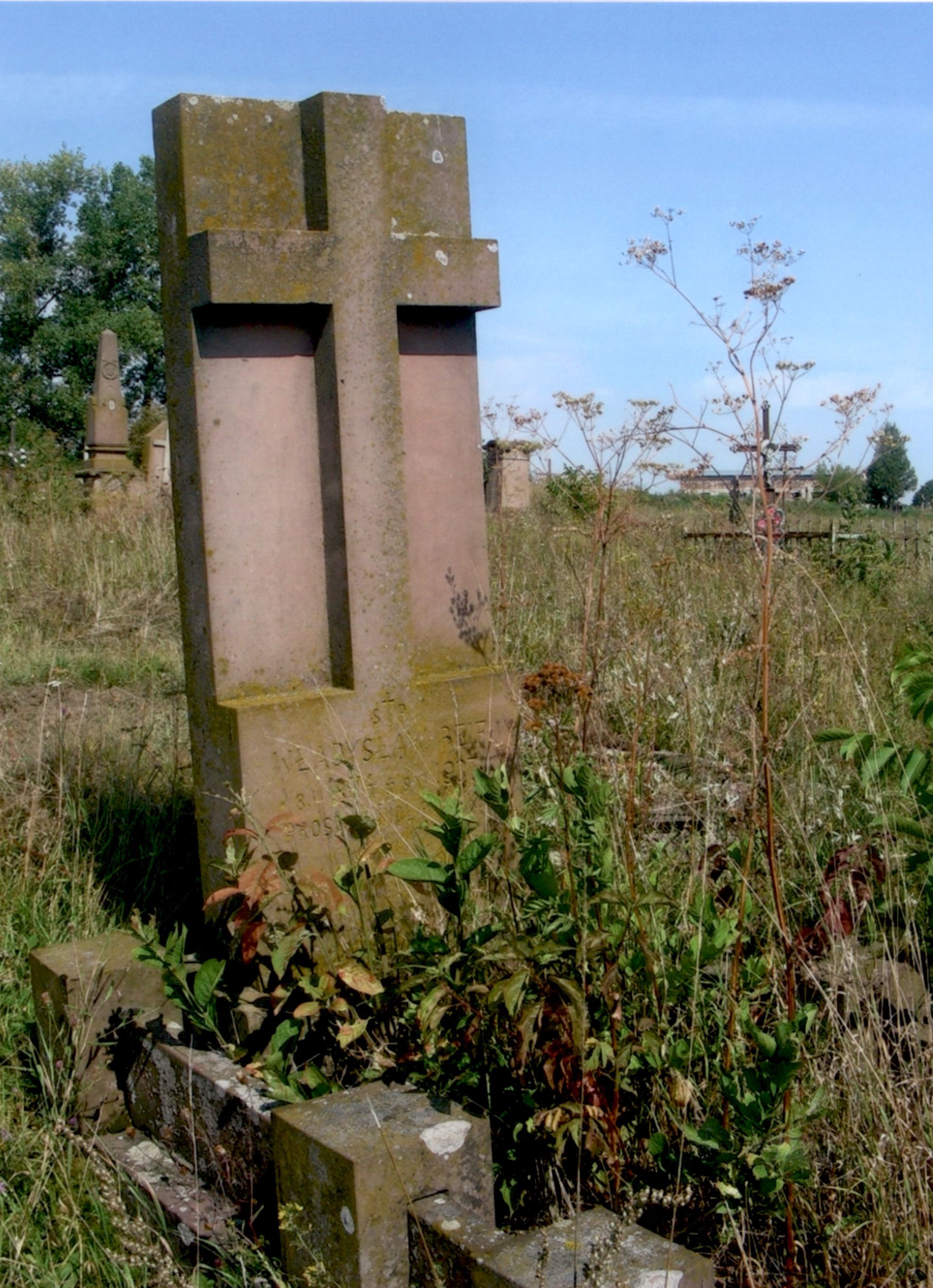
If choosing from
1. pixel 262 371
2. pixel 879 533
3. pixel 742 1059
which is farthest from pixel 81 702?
pixel 879 533

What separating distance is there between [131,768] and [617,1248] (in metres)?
3.02

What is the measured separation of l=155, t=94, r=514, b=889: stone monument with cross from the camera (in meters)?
2.81

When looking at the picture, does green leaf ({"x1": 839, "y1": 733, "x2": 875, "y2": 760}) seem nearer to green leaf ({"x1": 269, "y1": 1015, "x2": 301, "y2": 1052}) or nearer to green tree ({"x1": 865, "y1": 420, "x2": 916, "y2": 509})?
green leaf ({"x1": 269, "y1": 1015, "x2": 301, "y2": 1052})

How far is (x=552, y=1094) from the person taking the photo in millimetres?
2150

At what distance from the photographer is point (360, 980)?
2393 mm

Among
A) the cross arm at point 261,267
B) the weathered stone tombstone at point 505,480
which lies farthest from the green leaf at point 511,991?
the weathered stone tombstone at point 505,480

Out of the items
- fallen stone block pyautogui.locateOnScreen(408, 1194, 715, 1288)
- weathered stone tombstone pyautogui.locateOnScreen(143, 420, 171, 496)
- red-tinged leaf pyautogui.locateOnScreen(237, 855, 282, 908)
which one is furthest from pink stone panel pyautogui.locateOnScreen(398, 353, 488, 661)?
weathered stone tombstone pyautogui.locateOnScreen(143, 420, 171, 496)

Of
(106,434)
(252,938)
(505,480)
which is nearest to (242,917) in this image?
(252,938)

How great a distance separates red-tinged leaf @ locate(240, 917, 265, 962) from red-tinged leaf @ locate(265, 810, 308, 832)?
192mm

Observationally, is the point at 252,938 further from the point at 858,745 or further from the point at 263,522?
the point at 858,745

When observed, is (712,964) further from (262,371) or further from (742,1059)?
(262,371)

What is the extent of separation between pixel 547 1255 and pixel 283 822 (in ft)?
3.71

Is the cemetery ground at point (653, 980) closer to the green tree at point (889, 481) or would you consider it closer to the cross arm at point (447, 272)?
the cross arm at point (447, 272)

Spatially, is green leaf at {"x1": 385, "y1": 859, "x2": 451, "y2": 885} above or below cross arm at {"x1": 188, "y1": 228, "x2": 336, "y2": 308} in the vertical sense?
below
